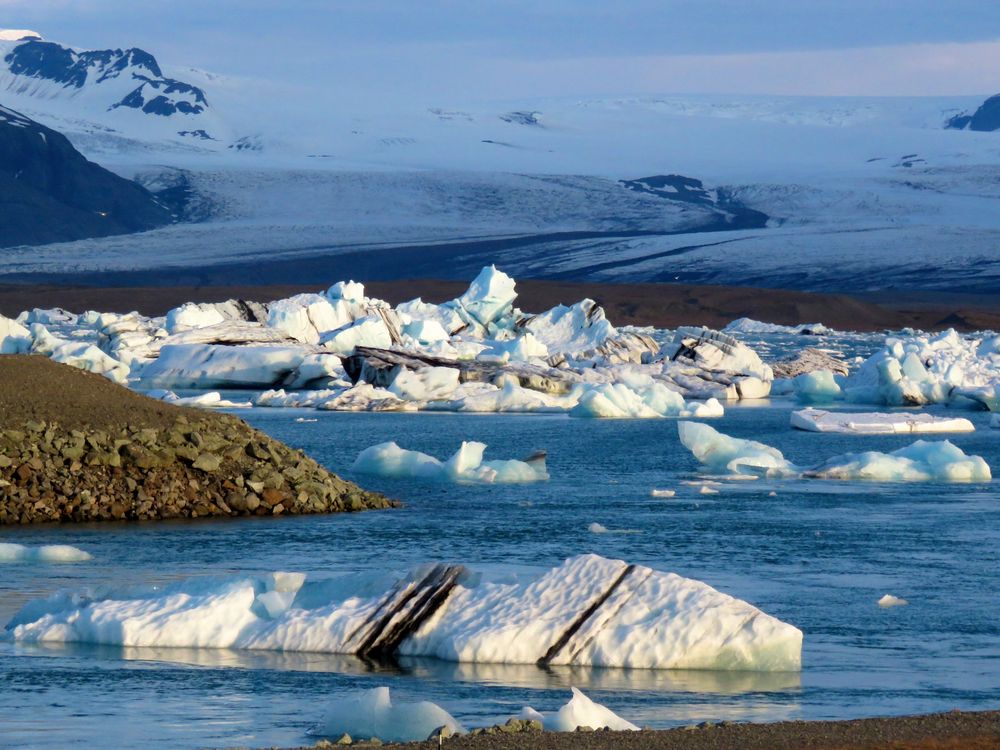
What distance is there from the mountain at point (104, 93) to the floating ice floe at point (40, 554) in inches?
Result: 4965

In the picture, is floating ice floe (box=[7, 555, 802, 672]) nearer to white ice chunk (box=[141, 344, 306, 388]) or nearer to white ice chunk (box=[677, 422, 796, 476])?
white ice chunk (box=[677, 422, 796, 476])

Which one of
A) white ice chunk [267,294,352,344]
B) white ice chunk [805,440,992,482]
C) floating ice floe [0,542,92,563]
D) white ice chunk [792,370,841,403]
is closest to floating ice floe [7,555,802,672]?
floating ice floe [0,542,92,563]

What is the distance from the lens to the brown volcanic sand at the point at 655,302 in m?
68.5

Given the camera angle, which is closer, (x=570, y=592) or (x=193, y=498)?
(x=570, y=592)

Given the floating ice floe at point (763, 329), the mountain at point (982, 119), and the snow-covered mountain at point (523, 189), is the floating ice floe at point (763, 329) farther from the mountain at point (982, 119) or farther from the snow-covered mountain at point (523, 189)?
the mountain at point (982, 119)

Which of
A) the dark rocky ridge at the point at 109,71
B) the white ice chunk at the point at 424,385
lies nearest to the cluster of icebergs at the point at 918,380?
the white ice chunk at the point at 424,385

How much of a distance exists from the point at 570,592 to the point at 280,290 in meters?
68.3

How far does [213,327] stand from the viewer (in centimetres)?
3609

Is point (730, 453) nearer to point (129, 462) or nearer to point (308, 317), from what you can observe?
point (129, 462)

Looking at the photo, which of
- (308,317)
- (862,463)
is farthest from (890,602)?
(308,317)

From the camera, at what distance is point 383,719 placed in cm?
660

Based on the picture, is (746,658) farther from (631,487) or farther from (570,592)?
(631,487)

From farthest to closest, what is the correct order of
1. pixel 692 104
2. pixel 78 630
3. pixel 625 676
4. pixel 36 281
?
pixel 692 104
pixel 36 281
pixel 78 630
pixel 625 676

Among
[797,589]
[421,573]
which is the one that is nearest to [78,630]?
[421,573]
